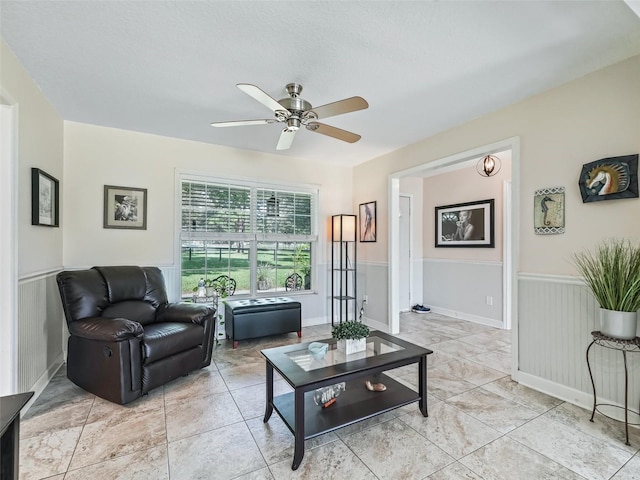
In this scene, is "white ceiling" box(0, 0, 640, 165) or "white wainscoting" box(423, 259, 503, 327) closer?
"white ceiling" box(0, 0, 640, 165)

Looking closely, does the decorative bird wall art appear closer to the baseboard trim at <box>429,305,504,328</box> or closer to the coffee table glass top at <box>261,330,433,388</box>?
the coffee table glass top at <box>261,330,433,388</box>

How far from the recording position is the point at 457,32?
1.85 metres

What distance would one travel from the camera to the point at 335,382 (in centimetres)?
177

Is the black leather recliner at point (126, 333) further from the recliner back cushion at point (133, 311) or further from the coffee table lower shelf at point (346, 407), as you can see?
the coffee table lower shelf at point (346, 407)

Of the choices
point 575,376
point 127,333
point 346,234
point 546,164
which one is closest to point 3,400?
point 127,333

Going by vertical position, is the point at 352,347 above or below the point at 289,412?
above

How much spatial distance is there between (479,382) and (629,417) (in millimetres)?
938

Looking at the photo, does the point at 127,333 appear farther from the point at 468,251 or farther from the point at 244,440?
the point at 468,251

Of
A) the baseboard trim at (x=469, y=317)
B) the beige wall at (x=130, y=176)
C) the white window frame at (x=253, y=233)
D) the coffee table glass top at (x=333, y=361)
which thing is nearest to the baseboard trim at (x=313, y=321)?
the white window frame at (x=253, y=233)

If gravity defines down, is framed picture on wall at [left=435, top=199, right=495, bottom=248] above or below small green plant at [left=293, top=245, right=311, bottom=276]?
above

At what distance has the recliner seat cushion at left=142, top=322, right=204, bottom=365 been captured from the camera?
2.38 metres

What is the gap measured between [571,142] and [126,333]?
12.2 feet

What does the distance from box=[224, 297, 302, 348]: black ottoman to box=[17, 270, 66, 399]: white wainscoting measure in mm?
1622

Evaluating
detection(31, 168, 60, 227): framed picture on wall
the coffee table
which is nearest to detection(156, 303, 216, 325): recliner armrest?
the coffee table
